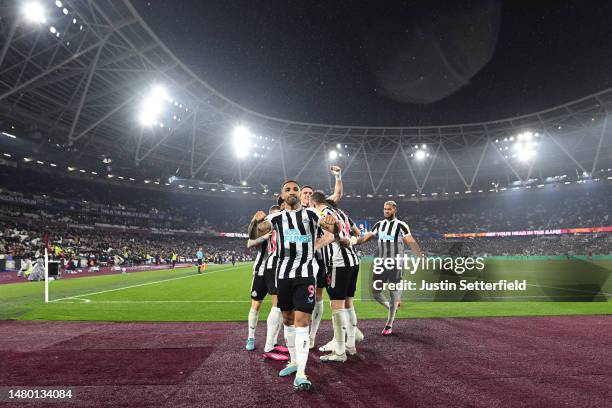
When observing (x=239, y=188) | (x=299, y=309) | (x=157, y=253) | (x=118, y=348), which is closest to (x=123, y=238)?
(x=157, y=253)

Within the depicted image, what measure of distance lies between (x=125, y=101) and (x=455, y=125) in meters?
42.7

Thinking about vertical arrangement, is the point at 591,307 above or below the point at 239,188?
below

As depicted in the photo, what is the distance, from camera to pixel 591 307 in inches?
404

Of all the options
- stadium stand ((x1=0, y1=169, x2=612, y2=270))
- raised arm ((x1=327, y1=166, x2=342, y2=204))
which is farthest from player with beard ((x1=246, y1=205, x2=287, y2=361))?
Result: stadium stand ((x1=0, y1=169, x2=612, y2=270))

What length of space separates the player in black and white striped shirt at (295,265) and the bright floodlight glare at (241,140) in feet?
147

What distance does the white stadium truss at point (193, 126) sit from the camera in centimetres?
2586

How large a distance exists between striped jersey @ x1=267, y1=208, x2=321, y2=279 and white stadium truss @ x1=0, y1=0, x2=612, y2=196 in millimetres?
24819

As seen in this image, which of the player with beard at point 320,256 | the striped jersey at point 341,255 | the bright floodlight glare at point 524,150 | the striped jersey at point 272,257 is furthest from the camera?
the bright floodlight glare at point 524,150

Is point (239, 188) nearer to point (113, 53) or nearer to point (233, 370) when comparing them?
point (113, 53)

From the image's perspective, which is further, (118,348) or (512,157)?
(512,157)

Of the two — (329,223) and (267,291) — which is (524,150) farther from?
(329,223)

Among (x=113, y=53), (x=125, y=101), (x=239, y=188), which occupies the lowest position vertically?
(x=239, y=188)

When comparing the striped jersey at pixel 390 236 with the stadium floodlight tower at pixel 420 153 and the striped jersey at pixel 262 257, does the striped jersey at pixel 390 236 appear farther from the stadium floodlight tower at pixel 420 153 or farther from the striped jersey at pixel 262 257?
the stadium floodlight tower at pixel 420 153

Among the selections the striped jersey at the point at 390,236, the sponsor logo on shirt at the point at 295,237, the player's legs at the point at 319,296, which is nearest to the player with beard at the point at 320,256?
the player's legs at the point at 319,296
